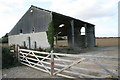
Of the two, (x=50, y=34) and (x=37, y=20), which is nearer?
(x=50, y=34)

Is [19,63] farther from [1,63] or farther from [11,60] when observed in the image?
[1,63]

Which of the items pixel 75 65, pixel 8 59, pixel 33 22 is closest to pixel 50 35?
pixel 33 22

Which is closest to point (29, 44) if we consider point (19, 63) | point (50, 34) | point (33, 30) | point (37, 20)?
point (33, 30)

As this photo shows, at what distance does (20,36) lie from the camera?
24.3 meters

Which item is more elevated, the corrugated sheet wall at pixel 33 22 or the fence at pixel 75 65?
the corrugated sheet wall at pixel 33 22

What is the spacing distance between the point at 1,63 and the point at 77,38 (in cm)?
2092

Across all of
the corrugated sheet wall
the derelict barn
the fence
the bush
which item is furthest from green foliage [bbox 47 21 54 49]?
the bush

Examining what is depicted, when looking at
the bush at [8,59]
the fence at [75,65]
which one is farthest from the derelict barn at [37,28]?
the fence at [75,65]

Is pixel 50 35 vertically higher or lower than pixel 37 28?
lower

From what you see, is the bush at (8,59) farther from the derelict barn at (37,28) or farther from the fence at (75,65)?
the derelict barn at (37,28)

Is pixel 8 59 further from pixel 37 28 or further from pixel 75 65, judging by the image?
pixel 37 28

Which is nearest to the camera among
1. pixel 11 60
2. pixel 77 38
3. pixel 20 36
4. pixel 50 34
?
pixel 11 60

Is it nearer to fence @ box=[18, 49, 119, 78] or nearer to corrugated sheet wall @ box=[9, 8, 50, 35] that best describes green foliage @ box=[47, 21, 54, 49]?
corrugated sheet wall @ box=[9, 8, 50, 35]

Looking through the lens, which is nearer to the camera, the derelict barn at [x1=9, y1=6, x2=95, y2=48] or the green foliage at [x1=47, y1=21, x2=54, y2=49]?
the green foliage at [x1=47, y1=21, x2=54, y2=49]
